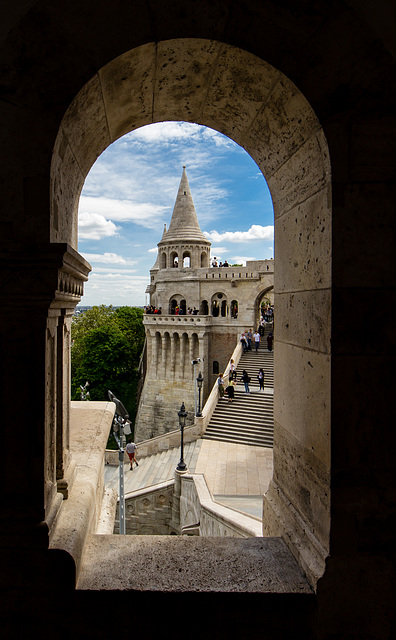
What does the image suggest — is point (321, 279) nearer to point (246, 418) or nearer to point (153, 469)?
point (153, 469)

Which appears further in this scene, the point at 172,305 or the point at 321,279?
the point at 172,305

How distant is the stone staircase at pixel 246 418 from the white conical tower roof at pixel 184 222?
48.9 ft

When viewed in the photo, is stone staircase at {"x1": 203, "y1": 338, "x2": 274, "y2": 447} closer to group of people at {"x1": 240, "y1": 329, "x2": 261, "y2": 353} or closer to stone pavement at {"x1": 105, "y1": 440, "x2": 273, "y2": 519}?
stone pavement at {"x1": 105, "y1": 440, "x2": 273, "y2": 519}

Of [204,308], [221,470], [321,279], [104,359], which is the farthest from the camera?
[104,359]

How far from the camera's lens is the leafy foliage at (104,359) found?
3491 cm

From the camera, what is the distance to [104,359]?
35.6 meters

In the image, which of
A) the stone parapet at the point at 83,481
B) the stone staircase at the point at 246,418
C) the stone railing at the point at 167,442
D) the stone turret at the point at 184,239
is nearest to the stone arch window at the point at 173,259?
the stone turret at the point at 184,239

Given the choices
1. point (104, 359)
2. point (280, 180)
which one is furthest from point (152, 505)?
point (104, 359)

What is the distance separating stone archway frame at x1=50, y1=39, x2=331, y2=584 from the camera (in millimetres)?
2156

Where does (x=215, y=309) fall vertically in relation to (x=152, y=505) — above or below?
above

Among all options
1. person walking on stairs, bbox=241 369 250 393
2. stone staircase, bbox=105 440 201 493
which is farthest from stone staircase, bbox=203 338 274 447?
stone staircase, bbox=105 440 201 493

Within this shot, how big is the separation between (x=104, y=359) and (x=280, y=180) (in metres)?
34.3

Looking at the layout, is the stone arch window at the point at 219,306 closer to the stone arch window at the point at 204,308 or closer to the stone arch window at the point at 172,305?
the stone arch window at the point at 204,308

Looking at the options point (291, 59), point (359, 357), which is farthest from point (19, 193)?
point (359, 357)
